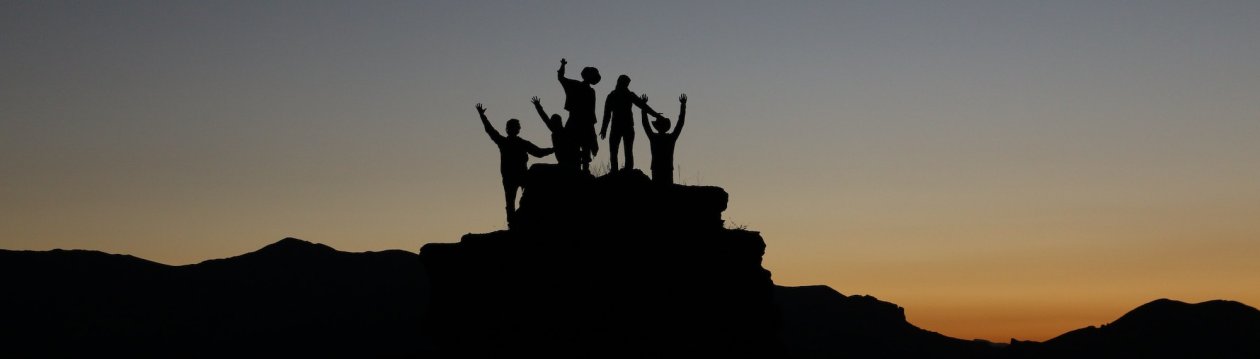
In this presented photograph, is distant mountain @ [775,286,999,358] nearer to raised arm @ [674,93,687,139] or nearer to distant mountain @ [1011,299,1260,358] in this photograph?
distant mountain @ [1011,299,1260,358]

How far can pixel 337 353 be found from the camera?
125 m

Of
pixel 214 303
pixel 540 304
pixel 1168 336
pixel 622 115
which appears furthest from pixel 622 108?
pixel 1168 336

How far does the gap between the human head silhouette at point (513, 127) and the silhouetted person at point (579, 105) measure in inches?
34.2

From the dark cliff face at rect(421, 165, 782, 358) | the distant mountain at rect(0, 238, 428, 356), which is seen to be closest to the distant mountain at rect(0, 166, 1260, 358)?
the dark cliff face at rect(421, 165, 782, 358)

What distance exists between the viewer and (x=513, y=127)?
24531 mm

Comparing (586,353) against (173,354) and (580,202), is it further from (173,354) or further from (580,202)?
(173,354)

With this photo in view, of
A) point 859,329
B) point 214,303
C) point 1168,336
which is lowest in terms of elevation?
point 1168,336

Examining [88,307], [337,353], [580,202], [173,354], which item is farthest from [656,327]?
[88,307]

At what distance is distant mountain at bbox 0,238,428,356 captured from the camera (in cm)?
13250

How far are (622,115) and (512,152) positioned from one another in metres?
2.08

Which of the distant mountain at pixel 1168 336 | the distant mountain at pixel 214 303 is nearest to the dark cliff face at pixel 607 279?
the distant mountain at pixel 214 303

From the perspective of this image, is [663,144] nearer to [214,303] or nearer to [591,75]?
[591,75]

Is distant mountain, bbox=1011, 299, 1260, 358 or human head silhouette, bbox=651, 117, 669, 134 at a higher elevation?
distant mountain, bbox=1011, 299, 1260, 358

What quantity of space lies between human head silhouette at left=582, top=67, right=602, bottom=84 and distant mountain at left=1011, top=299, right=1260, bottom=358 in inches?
5302
